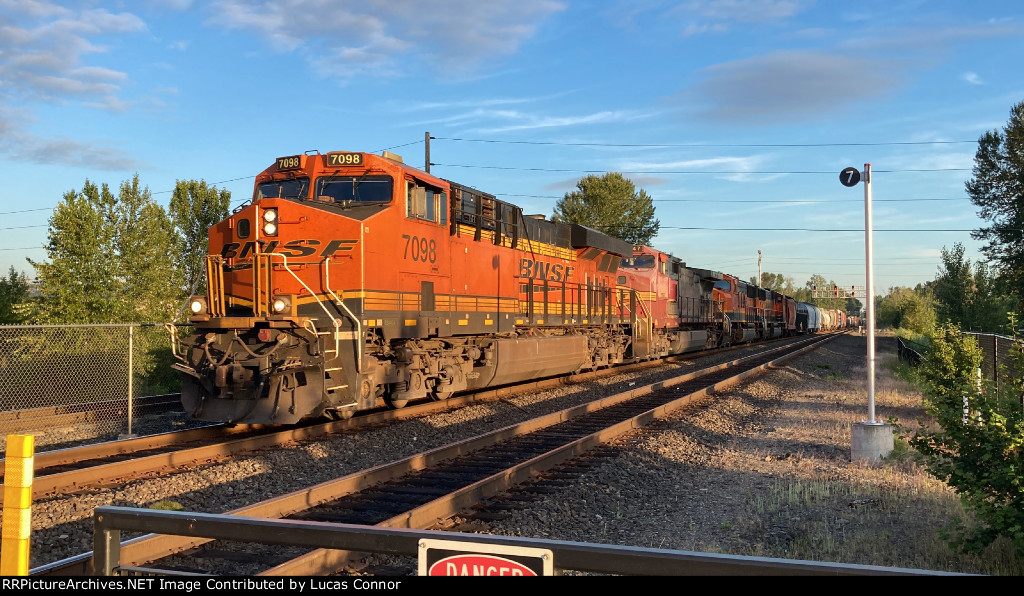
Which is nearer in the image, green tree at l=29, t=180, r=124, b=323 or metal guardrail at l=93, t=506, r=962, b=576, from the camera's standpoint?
metal guardrail at l=93, t=506, r=962, b=576

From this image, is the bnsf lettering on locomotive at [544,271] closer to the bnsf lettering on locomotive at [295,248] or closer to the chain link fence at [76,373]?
the bnsf lettering on locomotive at [295,248]

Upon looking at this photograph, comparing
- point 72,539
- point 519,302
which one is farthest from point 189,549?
point 519,302

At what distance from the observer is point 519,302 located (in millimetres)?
14867

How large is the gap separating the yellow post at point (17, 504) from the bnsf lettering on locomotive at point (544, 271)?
12.4 meters

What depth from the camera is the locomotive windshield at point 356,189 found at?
10.7m

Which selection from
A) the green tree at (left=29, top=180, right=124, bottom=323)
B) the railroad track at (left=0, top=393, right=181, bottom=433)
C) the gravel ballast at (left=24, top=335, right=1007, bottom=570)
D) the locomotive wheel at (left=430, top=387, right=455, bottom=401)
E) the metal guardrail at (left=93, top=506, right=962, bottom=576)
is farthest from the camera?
the green tree at (left=29, top=180, right=124, bottom=323)

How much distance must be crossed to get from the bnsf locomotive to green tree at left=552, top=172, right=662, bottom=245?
130 ft

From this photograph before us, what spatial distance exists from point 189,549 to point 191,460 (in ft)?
12.0

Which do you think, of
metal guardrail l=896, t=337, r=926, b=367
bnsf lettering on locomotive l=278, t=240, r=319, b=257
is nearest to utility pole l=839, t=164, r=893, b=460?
bnsf lettering on locomotive l=278, t=240, r=319, b=257

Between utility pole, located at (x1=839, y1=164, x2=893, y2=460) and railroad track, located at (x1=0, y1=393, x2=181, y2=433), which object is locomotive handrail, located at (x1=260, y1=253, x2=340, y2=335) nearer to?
railroad track, located at (x1=0, y1=393, x2=181, y2=433)

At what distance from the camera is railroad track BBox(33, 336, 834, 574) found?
4.88 m

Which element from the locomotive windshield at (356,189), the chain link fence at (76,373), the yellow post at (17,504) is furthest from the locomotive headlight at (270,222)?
the yellow post at (17,504)

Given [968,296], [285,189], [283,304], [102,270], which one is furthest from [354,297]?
[968,296]

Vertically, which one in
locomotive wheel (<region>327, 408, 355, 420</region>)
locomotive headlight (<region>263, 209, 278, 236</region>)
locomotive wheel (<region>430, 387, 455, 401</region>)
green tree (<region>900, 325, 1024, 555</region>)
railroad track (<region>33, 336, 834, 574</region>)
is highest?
locomotive headlight (<region>263, 209, 278, 236</region>)
